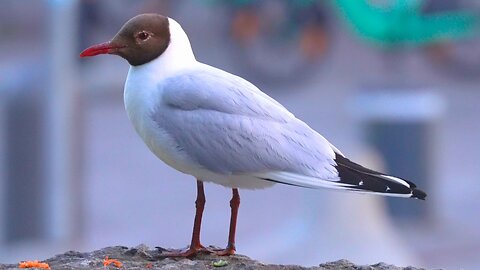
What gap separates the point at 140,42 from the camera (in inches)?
152

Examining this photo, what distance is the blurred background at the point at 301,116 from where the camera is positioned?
758 centimetres

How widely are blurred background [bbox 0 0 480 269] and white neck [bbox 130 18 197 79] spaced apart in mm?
2964

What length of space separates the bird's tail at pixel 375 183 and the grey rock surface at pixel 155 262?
0.78ft

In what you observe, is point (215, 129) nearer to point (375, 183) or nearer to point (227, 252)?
point (227, 252)

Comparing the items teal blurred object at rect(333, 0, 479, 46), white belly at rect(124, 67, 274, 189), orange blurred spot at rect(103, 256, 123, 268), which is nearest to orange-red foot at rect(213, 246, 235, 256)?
white belly at rect(124, 67, 274, 189)

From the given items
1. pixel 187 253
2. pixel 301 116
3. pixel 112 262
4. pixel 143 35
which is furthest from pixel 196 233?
pixel 301 116

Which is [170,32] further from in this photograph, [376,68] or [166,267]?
[376,68]

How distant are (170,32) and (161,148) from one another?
0.37 m

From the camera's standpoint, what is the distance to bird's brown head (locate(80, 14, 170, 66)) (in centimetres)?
385

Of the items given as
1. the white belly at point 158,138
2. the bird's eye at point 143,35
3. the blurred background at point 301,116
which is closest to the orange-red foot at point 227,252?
the white belly at point 158,138

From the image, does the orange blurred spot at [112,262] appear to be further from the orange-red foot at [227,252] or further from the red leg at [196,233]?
the orange-red foot at [227,252]

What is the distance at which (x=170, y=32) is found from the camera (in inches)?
153

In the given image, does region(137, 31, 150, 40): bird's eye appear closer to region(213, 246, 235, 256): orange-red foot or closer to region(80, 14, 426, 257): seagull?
region(80, 14, 426, 257): seagull

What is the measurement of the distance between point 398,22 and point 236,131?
8.21 meters
